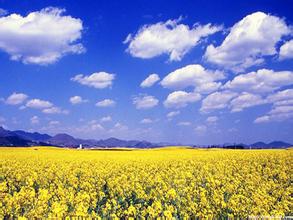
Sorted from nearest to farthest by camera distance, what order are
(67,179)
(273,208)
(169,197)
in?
1. (273,208)
2. (169,197)
3. (67,179)

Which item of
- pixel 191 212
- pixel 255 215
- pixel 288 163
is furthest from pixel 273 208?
pixel 288 163

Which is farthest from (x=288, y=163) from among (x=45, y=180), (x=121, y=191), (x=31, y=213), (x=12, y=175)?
(x=31, y=213)

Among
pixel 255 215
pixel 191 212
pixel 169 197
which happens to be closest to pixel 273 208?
pixel 255 215

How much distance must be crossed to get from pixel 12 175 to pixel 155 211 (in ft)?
39.4

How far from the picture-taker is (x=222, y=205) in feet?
30.5

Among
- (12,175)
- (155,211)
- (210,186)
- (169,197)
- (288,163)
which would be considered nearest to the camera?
(155,211)

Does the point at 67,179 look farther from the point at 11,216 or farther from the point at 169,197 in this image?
the point at 11,216

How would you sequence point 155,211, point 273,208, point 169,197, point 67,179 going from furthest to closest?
point 67,179
point 169,197
point 273,208
point 155,211

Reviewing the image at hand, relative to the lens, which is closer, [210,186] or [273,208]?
[273,208]

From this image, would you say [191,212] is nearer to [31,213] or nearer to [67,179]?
[31,213]

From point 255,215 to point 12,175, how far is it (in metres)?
13.3

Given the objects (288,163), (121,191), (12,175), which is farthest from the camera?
(288,163)

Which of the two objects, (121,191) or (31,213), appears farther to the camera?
(121,191)

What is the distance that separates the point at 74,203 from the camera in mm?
9531
